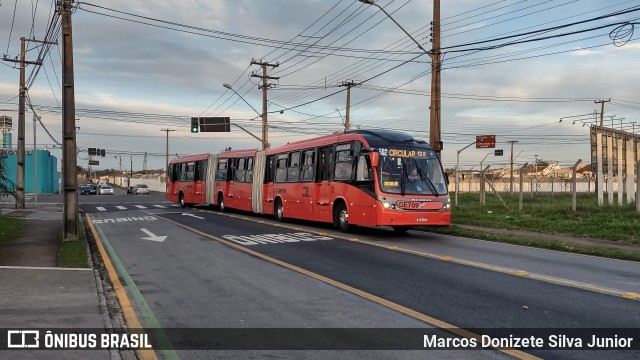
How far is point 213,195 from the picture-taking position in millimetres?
30578

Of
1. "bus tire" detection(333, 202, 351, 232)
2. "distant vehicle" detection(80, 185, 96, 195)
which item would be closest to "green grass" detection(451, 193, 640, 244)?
"bus tire" detection(333, 202, 351, 232)

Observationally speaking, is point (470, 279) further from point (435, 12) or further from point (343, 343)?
point (435, 12)

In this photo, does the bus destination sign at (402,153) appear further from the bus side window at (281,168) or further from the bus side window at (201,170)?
the bus side window at (201,170)

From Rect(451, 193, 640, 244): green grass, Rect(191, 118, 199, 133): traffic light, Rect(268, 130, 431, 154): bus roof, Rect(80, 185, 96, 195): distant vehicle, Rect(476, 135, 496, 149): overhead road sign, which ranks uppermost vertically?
Rect(191, 118, 199, 133): traffic light

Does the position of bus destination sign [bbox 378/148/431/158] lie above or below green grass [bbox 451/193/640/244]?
above

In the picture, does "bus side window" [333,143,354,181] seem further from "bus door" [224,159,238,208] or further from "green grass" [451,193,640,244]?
"bus door" [224,159,238,208]

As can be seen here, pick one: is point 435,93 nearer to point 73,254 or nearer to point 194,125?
point 73,254

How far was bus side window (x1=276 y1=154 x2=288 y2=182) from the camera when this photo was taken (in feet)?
72.6

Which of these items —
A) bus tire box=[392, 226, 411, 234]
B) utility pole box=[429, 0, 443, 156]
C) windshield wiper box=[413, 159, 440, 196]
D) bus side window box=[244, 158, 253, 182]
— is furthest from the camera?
bus side window box=[244, 158, 253, 182]

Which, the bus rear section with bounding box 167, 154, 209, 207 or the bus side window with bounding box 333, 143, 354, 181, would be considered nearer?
the bus side window with bounding box 333, 143, 354, 181

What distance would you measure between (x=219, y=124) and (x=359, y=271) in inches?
1463

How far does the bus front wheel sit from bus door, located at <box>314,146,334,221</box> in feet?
11.0

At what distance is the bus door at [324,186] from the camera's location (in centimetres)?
1817

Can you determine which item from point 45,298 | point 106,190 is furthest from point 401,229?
point 106,190
